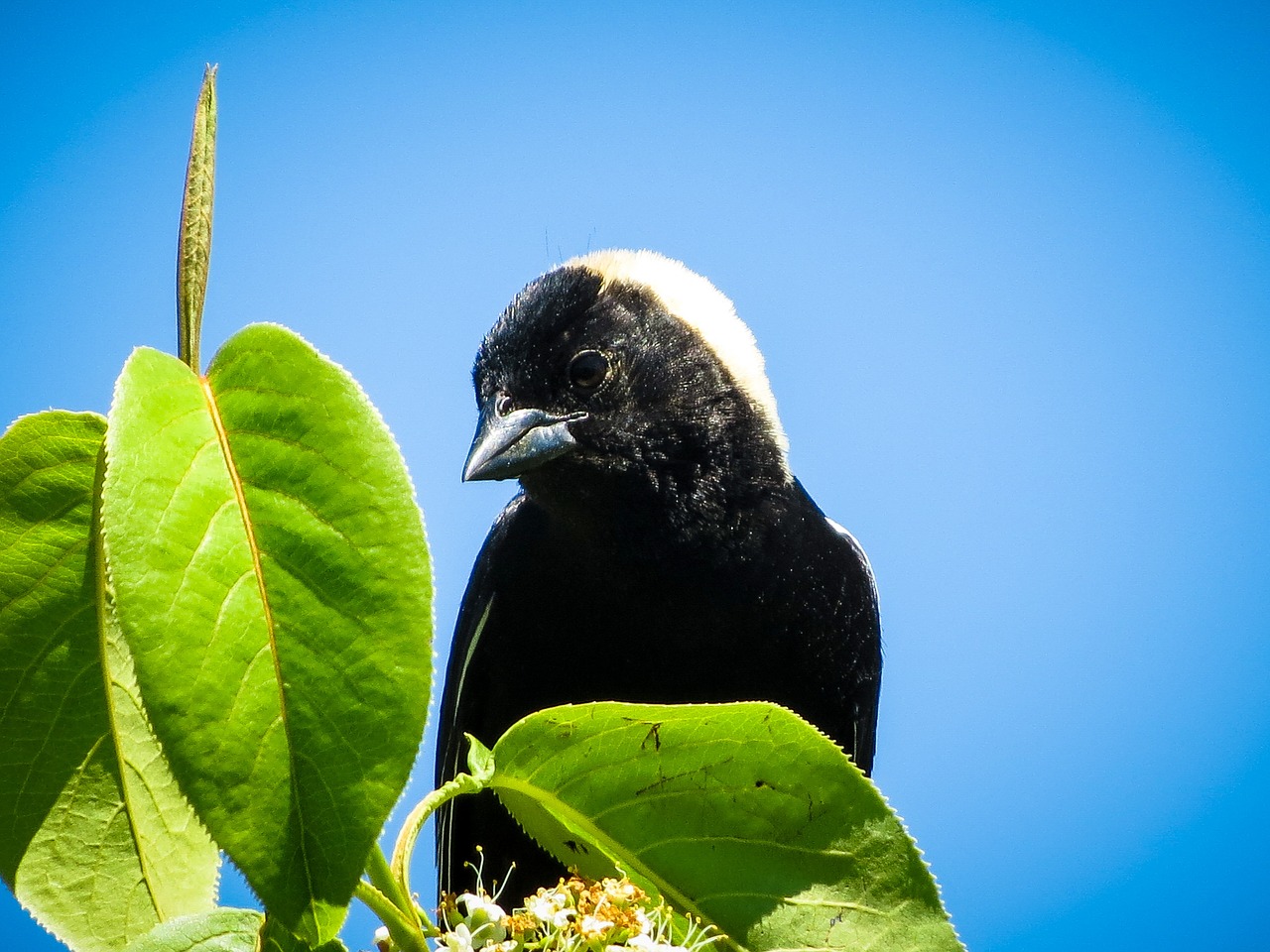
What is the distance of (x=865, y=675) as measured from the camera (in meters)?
3.35

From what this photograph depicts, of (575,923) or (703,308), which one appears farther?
(703,308)

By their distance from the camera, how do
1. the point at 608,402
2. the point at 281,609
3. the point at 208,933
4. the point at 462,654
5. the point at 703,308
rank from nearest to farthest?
the point at 281,609
the point at 208,933
the point at 608,402
the point at 462,654
the point at 703,308

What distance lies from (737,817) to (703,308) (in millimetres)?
2459

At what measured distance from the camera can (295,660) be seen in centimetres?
84

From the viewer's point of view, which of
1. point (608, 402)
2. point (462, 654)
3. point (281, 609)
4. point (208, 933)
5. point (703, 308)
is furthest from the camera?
point (703, 308)

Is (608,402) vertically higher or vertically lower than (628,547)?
higher

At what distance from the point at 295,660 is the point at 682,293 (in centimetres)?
277

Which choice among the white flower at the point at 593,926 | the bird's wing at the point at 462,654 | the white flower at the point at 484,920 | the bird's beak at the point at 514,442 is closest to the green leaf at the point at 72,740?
the white flower at the point at 484,920

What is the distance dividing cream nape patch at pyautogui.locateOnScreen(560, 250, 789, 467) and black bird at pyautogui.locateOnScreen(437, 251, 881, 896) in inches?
1.0

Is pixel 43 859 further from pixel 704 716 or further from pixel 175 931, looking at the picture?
pixel 704 716

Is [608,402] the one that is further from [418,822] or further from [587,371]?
[418,822]

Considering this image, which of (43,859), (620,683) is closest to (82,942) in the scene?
(43,859)

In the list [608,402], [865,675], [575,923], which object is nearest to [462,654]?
[608,402]

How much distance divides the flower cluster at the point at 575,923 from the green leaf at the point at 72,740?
24cm
